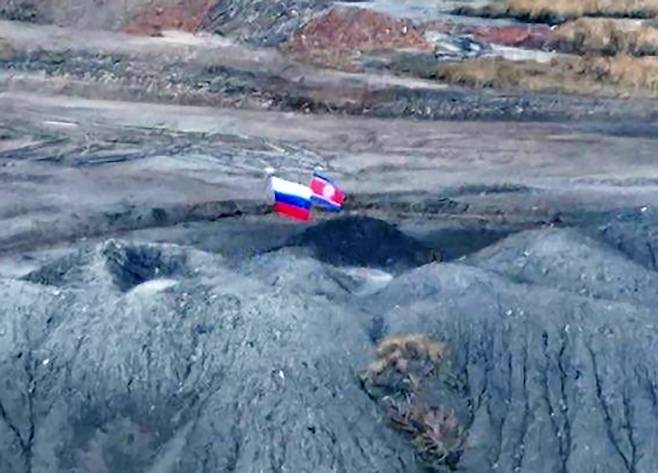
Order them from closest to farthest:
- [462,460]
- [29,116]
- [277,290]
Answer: [462,460] < [277,290] < [29,116]

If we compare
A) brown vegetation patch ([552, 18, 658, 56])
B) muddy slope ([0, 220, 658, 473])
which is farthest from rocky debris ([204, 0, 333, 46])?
muddy slope ([0, 220, 658, 473])

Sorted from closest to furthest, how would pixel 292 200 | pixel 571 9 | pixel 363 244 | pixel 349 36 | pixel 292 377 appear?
1. pixel 292 377
2. pixel 363 244
3. pixel 292 200
4. pixel 349 36
5. pixel 571 9

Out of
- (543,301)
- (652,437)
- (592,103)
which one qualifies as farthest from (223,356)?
(592,103)

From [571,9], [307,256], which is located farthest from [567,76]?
[307,256]

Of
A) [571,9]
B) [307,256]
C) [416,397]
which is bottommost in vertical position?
[307,256]

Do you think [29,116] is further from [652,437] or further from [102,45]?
[652,437]

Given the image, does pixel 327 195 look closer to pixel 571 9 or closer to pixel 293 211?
pixel 293 211

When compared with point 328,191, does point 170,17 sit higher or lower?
higher
